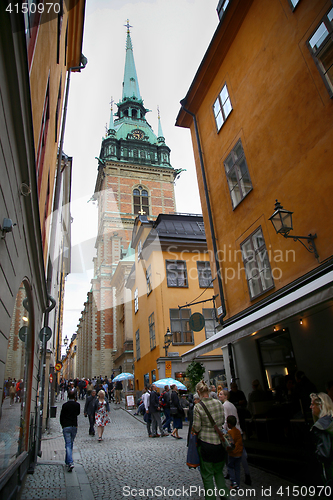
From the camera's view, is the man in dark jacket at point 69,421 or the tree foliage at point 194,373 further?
the tree foliage at point 194,373

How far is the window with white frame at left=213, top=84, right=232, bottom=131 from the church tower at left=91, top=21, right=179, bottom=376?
119ft

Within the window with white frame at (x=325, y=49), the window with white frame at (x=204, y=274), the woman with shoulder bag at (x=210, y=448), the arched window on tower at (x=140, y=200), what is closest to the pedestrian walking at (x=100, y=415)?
the woman with shoulder bag at (x=210, y=448)

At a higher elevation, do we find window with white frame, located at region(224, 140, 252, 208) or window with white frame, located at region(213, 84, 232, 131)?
window with white frame, located at region(213, 84, 232, 131)

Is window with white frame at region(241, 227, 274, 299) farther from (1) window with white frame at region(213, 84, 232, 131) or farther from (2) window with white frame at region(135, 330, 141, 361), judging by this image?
(2) window with white frame at region(135, 330, 141, 361)

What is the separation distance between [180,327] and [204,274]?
3661mm

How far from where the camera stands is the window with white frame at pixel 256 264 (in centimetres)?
907

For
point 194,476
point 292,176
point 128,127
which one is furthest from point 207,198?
point 128,127

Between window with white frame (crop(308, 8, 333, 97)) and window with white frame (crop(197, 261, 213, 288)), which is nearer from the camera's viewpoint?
window with white frame (crop(308, 8, 333, 97))

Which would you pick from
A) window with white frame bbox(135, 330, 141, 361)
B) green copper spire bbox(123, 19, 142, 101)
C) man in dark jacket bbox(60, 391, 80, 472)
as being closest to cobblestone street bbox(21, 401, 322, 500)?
man in dark jacket bbox(60, 391, 80, 472)

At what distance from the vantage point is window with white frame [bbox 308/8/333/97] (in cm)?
704

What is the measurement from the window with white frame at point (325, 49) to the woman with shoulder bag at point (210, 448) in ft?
21.1

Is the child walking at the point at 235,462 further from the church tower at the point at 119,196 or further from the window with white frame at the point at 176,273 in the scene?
the church tower at the point at 119,196

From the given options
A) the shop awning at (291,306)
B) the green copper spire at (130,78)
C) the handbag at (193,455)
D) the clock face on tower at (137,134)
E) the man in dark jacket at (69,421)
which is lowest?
the handbag at (193,455)

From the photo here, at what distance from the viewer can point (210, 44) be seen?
11.8 m
